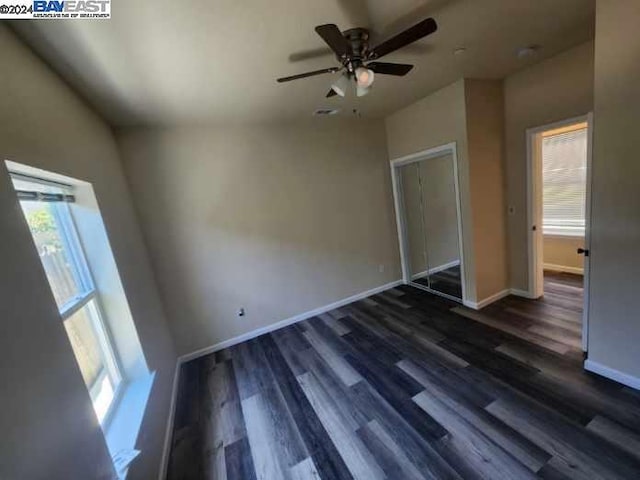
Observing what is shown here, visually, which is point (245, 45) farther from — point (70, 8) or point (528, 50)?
point (528, 50)

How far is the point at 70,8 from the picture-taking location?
128 centimetres

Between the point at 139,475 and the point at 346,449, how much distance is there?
1.20 metres

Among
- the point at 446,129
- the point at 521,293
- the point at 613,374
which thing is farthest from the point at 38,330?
the point at 521,293

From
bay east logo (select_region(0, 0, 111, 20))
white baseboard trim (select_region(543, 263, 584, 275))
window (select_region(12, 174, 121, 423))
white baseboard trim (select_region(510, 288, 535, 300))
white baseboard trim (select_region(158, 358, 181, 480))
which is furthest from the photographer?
white baseboard trim (select_region(543, 263, 584, 275))

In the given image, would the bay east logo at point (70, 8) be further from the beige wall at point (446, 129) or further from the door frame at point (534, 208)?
the door frame at point (534, 208)

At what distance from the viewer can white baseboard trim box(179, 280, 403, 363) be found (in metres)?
3.25

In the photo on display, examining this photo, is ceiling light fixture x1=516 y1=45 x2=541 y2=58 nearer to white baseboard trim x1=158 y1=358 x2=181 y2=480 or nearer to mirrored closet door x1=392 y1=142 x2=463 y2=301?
mirrored closet door x1=392 y1=142 x2=463 y2=301

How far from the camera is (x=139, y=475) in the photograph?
1.42 meters

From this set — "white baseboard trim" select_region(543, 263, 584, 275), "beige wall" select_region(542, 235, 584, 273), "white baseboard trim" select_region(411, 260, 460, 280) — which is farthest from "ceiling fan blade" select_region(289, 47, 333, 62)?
"white baseboard trim" select_region(543, 263, 584, 275)

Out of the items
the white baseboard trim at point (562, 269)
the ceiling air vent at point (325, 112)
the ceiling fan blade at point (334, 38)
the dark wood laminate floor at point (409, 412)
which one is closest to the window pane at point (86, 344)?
the dark wood laminate floor at point (409, 412)

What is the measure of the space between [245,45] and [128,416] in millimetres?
2509

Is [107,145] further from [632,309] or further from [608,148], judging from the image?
[632,309]

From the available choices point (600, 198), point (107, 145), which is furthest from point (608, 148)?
point (107, 145)

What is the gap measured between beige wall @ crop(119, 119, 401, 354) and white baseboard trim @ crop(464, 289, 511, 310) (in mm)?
1362
